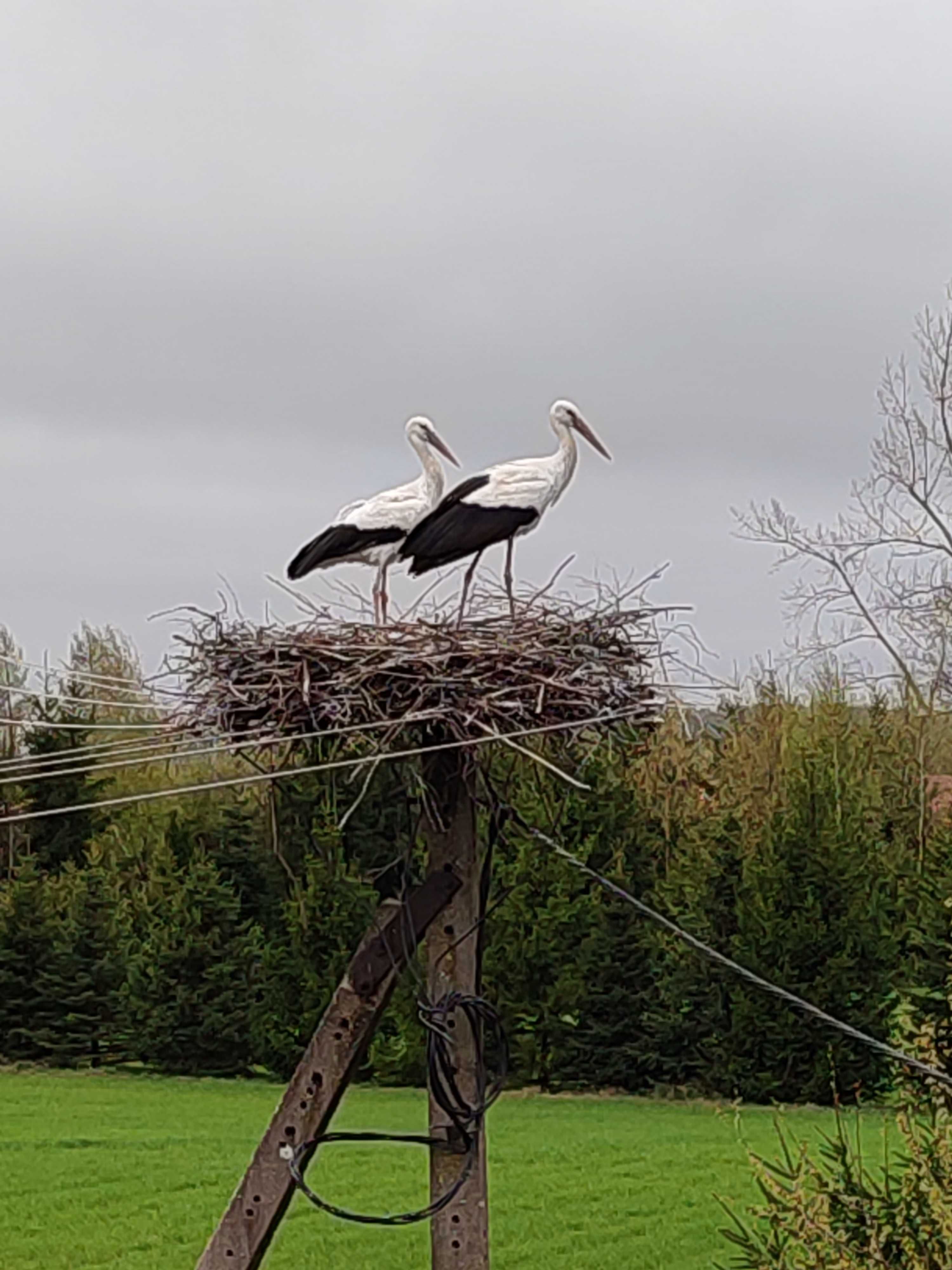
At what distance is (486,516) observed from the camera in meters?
5.09

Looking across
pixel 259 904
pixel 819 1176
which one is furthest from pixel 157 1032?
pixel 819 1176

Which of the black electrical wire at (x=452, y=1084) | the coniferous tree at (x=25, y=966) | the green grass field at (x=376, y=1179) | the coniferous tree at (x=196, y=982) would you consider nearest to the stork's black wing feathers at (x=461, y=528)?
the black electrical wire at (x=452, y=1084)

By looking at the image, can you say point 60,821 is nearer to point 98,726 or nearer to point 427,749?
point 98,726

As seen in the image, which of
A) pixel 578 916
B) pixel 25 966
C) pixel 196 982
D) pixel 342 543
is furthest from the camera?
pixel 25 966

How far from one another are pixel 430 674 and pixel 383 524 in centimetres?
101

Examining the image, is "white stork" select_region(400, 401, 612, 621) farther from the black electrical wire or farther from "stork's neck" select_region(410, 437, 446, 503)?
the black electrical wire

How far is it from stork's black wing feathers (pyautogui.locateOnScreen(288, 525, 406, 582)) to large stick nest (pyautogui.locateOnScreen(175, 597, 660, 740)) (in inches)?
23.1

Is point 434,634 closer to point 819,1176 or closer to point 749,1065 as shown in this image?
point 819,1176

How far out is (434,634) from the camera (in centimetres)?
470

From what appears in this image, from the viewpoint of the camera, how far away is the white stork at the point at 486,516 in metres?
5.09

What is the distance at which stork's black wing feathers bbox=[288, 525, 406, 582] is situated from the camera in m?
5.48

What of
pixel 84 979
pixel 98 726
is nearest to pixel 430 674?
pixel 98 726

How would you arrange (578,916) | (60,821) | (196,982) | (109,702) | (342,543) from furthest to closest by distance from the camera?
(60,821), (196,982), (578,916), (342,543), (109,702)

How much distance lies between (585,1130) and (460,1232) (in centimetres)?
1008
